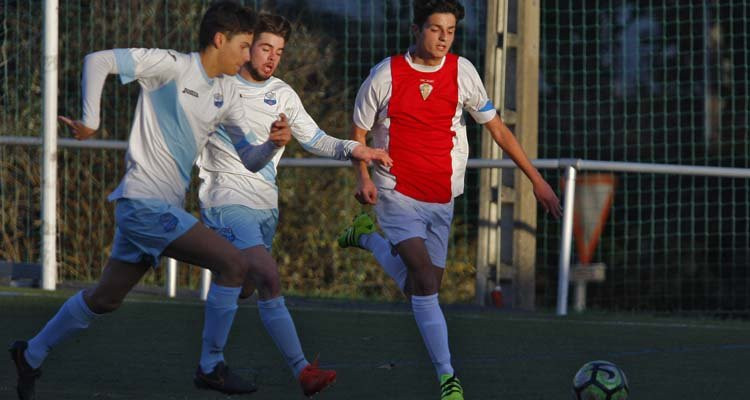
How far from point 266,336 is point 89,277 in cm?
516

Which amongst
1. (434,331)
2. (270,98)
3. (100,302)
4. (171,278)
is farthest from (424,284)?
(171,278)

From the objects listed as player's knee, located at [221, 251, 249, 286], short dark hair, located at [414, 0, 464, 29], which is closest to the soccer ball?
player's knee, located at [221, 251, 249, 286]

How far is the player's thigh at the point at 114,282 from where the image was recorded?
5852mm

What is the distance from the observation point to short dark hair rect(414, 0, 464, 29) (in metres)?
6.41

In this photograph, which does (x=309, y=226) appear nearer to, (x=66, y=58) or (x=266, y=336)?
(x=66, y=58)

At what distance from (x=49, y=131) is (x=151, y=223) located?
17.2 feet

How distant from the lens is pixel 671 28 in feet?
50.6

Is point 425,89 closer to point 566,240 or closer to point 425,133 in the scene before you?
point 425,133

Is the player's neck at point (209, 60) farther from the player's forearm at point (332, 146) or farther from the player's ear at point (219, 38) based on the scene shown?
the player's forearm at point (332, 146)

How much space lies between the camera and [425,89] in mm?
6594

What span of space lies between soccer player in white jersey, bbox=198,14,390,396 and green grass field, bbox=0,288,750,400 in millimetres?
344

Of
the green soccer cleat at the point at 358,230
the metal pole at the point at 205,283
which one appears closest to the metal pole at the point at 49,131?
the metal pole at the point at 205,283

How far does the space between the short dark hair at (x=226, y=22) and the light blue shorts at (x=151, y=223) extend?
706mm

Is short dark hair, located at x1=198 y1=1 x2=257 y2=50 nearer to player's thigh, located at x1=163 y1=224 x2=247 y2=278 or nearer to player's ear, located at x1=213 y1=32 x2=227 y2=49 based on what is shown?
player's ear, located at x1=213 y1=32 x2=227 y2=49
